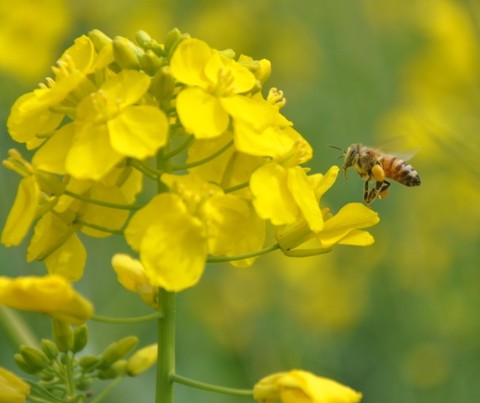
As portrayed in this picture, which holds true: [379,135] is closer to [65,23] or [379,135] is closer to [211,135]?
[65,23]

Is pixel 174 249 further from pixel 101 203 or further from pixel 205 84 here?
pixel 205 84

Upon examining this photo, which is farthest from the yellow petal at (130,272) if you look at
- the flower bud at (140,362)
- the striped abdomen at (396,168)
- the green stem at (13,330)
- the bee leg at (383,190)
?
the striped abdomen at (396,168)

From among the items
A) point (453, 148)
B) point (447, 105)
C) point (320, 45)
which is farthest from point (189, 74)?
point (320, 45)

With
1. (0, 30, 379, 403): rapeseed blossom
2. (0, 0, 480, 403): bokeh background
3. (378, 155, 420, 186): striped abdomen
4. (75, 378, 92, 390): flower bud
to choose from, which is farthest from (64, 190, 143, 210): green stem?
(0, 0, 480, 403): bokeh background

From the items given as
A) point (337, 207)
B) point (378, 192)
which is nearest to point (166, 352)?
point (378, 192)

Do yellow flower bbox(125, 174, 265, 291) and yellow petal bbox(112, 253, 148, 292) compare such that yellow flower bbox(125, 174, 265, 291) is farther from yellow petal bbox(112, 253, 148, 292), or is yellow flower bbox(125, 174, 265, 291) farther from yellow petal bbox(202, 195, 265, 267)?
yellow petal bbox(112, 253, 148, 292)

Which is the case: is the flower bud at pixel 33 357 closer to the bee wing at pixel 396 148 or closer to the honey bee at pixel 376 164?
the honey bee at pixel 376 164
